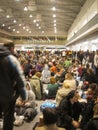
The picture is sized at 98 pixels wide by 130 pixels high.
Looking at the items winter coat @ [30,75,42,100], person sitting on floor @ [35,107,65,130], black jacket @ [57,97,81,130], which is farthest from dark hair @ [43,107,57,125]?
winter coat @ [30,75,42,100]

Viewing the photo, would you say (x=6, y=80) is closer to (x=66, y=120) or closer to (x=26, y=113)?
(x=66, y=120)

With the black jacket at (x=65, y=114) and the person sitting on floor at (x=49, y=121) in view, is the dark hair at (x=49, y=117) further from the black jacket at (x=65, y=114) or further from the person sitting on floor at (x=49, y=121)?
the black jacket at (x=65, y=114)

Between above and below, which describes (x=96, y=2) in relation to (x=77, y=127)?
above

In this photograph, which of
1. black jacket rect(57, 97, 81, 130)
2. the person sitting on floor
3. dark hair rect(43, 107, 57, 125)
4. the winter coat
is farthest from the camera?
the winter coat

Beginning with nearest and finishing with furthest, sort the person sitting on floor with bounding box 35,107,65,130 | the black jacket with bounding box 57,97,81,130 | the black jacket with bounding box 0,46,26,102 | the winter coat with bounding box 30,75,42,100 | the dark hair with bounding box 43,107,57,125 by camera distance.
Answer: the person sitting on floor with bounding box 35,107,65,130, the dark hair with bounding box 43,107,57,125, the black jacket with bounding box 0,46,26,102, the black jacket with bounding box 57,97,81,130, the winter coat with bounding box 30,75,42,100

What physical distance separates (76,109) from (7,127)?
66.7 inches

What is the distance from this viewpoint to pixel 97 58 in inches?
508

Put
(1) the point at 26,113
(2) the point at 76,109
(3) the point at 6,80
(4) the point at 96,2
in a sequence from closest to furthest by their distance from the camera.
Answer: (3) the point at 6,80 < (2) the point at 76,109 < (1) the point at 26,113 < (4) the point at 96,2

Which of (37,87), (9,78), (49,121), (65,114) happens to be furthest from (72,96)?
A: (37,87)

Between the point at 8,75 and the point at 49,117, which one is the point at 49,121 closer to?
the point at 49,117

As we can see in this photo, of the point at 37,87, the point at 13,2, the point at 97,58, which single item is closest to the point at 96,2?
the point at 97,58

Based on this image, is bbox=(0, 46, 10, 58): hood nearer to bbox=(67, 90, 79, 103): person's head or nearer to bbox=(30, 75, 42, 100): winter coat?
bbox=(67, 90, 79, 103): person's head

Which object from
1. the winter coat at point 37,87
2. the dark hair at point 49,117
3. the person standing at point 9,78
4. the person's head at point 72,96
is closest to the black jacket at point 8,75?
the person standing at point 9,78

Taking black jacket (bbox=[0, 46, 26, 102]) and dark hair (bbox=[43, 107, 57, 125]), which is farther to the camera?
black jacket (bbox=[0, 46, 26, 102])
